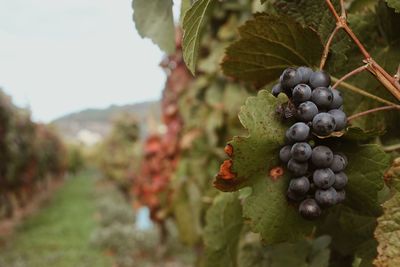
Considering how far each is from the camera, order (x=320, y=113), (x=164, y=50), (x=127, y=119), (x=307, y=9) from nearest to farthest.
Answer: (x=320, y=113) < (x=307, y=9) < (x=164, y=50) < (x=127, y=119)

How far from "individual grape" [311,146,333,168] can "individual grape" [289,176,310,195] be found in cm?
3

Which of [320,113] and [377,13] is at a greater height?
[377,13]

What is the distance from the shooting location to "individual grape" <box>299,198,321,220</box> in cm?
69

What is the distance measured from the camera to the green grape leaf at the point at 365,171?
2.43ft

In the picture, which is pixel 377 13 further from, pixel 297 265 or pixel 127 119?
pixel 127 119

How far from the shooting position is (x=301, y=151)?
665 millimetres

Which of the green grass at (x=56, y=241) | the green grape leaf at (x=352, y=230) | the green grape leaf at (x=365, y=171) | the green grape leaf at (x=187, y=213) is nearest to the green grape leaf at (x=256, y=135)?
→ the green grape leaf at (x=365, y=171)

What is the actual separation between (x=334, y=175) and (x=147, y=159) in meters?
6.02

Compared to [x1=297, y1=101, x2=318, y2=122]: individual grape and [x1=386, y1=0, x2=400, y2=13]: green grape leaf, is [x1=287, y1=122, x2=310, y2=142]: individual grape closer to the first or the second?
[x1=297, y1=101, x2=318, y2=122]: individual grape

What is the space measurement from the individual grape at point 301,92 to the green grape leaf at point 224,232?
1.58 feet

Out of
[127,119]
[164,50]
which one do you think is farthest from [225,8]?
[127,119]

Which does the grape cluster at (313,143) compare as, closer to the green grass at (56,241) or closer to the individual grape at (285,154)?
the individual grape at (285,154)

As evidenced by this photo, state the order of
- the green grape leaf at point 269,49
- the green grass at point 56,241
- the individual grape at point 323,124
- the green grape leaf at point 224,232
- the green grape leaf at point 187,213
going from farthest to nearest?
the green grass at point 56,241 < the green grape leaf at point 187,213 < the green grape leaf at point 224,232 < the green grape leaf at point 269,49 < the individual grape at point 323,124

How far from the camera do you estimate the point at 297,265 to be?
1.07m
